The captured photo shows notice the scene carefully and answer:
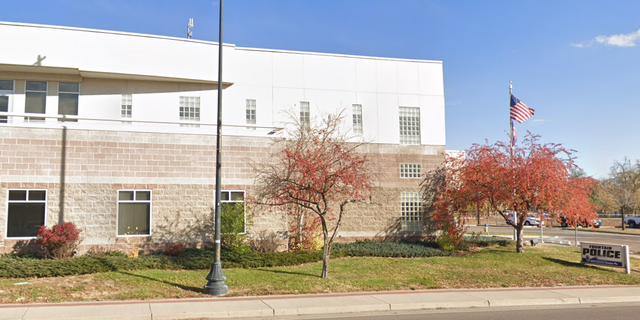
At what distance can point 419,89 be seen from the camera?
26.2 m

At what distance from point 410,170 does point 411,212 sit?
2071mm

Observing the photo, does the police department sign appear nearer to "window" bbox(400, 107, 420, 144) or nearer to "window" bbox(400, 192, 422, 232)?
"window" bbox(400, 192, 422, 232)

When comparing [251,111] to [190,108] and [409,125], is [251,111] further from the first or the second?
[409,125]

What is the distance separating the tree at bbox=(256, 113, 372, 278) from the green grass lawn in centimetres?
133

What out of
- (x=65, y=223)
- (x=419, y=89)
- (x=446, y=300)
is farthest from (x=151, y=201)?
(x=419, y=89)

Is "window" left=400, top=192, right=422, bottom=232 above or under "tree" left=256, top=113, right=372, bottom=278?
under

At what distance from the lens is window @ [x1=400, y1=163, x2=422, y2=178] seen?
24922 millimetres

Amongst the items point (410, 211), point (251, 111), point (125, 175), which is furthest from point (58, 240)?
point (410, 211)

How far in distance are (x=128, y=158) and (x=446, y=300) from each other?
500 inches

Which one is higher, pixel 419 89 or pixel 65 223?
pixel 419 89

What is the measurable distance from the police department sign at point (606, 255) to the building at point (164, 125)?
7475mm

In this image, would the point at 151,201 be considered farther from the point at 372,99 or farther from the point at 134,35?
the point at 372,99

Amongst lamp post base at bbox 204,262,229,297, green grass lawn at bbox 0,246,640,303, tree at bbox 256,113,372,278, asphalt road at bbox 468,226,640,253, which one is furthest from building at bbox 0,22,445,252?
asphalt road at bbox 468,226,640,253

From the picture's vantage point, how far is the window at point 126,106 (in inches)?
881
